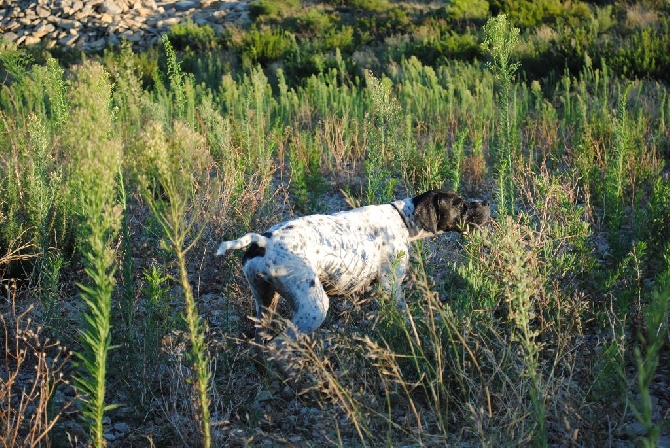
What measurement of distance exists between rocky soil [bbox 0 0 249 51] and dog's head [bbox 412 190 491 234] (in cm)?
1620

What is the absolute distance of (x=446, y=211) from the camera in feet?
14.1

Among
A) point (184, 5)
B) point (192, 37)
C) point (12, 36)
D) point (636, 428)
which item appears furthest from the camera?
point (184, 5)

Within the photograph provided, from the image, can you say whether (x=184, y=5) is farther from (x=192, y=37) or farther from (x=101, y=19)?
(x=192, y=37)

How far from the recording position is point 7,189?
195 inches

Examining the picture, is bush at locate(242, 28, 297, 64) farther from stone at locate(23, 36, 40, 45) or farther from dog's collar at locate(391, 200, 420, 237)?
dog's collar at locate(391, 200, 420, 237)

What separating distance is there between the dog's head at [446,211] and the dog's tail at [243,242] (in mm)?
1072

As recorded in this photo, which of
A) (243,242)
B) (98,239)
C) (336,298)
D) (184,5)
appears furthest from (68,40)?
(98,239)

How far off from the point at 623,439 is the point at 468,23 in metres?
13.9

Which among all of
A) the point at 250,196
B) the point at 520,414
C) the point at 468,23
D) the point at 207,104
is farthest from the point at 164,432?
the point at 468,23

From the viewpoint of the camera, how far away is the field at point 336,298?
106 inches

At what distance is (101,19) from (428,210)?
1928 cm

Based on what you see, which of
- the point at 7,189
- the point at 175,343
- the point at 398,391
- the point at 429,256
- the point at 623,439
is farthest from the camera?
the point at 7,189

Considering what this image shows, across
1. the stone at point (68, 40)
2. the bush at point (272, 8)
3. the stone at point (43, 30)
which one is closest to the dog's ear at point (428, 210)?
the bush at point (272, 8)

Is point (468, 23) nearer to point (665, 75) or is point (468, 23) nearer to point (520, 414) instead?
point (665, 75)
